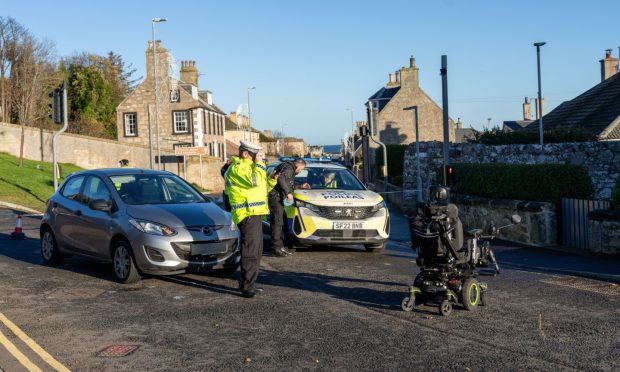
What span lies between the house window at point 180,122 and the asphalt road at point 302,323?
155 feet

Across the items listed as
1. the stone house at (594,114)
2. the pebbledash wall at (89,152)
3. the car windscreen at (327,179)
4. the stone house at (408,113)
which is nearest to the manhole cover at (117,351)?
the car windscreen at (327,179)

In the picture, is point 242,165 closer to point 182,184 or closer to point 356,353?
point 182,184

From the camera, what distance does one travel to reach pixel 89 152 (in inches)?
1969

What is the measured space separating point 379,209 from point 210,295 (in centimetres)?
479

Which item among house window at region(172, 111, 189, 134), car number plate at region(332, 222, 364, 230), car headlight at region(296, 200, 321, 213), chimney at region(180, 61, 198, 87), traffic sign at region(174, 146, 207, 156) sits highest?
chimney at region(180, 61, 198, 87)

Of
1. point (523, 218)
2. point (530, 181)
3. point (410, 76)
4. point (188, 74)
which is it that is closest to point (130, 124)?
point (188, 74)

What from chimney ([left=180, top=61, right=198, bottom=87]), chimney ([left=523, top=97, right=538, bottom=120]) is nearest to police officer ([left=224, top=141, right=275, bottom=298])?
chimney ([left=180, top=61, right=198, bottom=87])

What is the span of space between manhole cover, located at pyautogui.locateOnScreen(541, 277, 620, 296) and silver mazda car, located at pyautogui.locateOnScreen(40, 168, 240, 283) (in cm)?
463

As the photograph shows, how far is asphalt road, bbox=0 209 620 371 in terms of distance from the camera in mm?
6094

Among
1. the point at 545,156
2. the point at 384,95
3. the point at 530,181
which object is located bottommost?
the point at 530,181

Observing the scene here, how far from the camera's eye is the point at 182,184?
36.9ft

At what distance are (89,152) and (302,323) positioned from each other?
4544 cm

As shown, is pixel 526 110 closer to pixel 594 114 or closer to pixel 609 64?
pixel 609 64

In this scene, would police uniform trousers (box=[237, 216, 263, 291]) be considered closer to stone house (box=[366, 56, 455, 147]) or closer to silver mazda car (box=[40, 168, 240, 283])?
silver mazda car (box=[40, 168, 240, 283])
